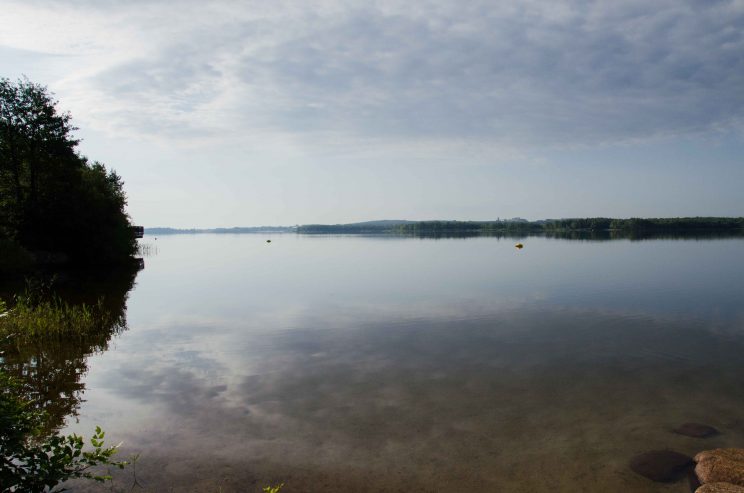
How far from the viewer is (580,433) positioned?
10438 millimetres

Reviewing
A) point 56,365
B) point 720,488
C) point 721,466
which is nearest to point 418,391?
point 721,466

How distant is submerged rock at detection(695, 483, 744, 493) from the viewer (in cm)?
733

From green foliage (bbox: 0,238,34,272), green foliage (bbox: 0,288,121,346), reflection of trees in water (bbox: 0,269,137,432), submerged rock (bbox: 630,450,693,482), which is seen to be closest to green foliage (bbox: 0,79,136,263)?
green foliage (bbox: 0,238,34,272)

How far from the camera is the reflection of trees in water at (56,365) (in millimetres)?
12031

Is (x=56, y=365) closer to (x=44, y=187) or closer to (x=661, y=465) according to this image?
(x=661, y=465)

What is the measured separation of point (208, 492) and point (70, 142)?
5800 cm

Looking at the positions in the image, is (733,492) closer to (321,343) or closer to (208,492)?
(208,492)

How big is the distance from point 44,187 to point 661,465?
203 ft

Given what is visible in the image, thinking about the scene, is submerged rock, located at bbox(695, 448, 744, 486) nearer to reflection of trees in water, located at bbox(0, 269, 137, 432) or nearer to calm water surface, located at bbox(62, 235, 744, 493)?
calm water surface, located at bbox(62, 235, 744, 493)

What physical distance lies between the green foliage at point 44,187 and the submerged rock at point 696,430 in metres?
57.1

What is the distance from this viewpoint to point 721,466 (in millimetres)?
8141

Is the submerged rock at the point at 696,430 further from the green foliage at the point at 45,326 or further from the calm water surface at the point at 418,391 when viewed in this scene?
the green foliage at the point at 45,326

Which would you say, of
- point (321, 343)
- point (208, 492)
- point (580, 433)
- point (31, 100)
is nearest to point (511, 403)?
point (580, 433)

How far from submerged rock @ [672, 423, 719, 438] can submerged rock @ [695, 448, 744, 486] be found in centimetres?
137
